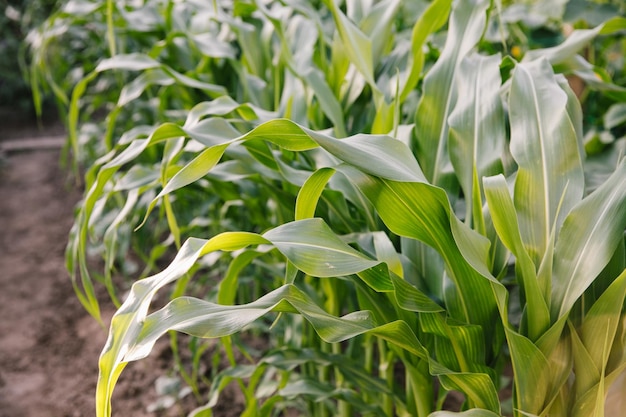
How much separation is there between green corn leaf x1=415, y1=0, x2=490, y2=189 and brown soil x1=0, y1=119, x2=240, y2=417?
2.39 ft

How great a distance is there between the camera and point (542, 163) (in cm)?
59

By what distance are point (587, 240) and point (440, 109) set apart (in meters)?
0.25

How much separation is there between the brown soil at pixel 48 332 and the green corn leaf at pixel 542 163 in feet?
2.75

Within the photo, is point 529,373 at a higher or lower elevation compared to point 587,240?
lower

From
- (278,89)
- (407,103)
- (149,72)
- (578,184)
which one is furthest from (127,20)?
(578,184)

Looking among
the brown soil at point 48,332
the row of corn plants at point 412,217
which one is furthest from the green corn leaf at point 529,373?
the brown soil at point 48,332

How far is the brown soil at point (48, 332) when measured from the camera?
1.34 meters

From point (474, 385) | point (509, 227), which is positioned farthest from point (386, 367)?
point (509, 227)

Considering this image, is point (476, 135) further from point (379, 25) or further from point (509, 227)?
point (379, 25)

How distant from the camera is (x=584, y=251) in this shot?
53 cm

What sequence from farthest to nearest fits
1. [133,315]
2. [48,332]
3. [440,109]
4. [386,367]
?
[48,332], [386,367], [440,109], [133,315]

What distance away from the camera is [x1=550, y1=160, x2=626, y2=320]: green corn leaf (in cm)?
52

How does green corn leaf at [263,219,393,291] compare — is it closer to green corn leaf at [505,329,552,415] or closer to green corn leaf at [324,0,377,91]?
green corn leaf at [505,329,552,415]

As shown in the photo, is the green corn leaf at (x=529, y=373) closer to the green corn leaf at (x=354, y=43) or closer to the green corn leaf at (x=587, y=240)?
the green corn leaf at (x=587, y=240)
